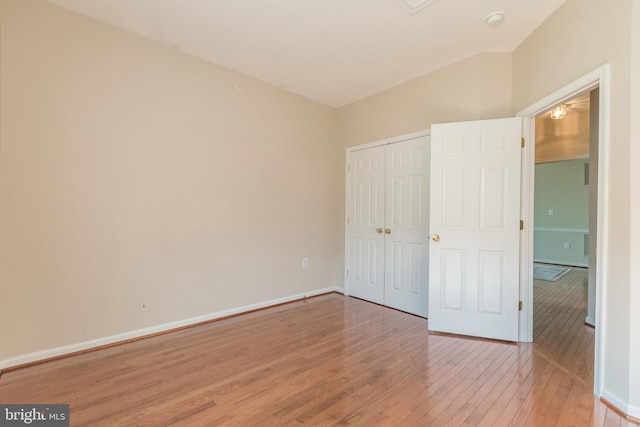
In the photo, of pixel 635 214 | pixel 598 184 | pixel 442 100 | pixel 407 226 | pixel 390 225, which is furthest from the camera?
pixel 390 225

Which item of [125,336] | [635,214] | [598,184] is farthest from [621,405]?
[125,336]

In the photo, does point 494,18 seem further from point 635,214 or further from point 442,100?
point 635,214

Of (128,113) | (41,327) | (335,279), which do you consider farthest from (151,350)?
(335,279)

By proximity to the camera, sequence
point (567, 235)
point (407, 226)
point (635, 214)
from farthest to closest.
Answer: point (567, 235) → point (407, 226) → point (635, 214)

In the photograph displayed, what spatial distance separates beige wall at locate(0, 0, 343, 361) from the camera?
2.14m

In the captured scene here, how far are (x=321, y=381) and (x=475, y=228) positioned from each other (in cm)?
193

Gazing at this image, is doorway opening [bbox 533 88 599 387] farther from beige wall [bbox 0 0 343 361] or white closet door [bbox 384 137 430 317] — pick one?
beige wall [bbox 0 0 343 361]

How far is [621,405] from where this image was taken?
168 cm

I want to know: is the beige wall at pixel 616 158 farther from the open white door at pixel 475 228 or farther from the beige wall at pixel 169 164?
the open white door at pixel 475 228

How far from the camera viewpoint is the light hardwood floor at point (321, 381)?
165 cm

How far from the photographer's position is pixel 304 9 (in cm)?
228

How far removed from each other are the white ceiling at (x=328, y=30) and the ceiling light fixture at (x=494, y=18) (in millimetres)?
37

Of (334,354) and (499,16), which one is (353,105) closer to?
(499,16)

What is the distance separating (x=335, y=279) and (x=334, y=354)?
2.00 meters
